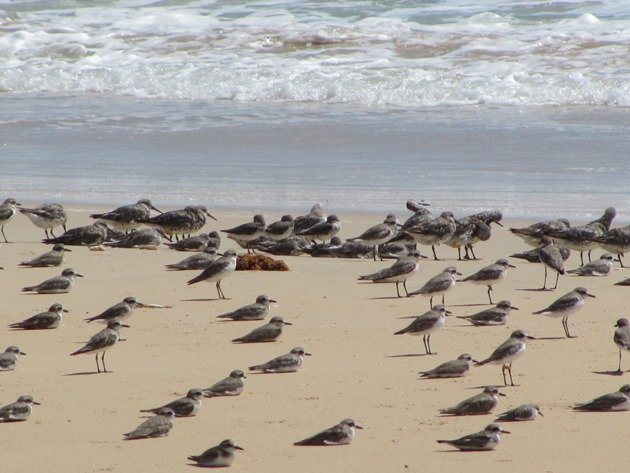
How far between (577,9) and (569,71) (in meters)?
6.44

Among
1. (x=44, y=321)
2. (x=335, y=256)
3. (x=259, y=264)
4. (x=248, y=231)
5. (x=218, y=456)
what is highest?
(x=218, y=456)

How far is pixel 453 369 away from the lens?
8250 millimetres

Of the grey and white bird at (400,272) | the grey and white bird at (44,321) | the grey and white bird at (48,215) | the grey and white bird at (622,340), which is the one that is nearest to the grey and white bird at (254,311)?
the grey and white bird at (44,321)

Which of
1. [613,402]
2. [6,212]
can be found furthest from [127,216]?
[613,402]

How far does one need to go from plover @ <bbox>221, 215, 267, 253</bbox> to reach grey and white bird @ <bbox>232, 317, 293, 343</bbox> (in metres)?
4.19

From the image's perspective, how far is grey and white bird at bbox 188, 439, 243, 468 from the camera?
20.9ft

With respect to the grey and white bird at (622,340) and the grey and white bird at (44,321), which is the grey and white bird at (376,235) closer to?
the grey and white bird at (44,321)

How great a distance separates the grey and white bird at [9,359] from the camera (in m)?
8.36

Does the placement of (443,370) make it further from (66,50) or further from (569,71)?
(66,50)

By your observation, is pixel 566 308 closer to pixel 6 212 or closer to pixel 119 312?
pixel 119 312

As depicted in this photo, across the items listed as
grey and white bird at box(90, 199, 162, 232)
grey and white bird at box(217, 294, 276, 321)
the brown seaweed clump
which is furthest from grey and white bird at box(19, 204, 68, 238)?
grey and white bird at box(217, 294, 276, 321)

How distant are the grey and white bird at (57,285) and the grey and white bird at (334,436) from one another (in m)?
4.87

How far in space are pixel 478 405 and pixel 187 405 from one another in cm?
182

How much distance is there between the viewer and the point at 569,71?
1056 inches
